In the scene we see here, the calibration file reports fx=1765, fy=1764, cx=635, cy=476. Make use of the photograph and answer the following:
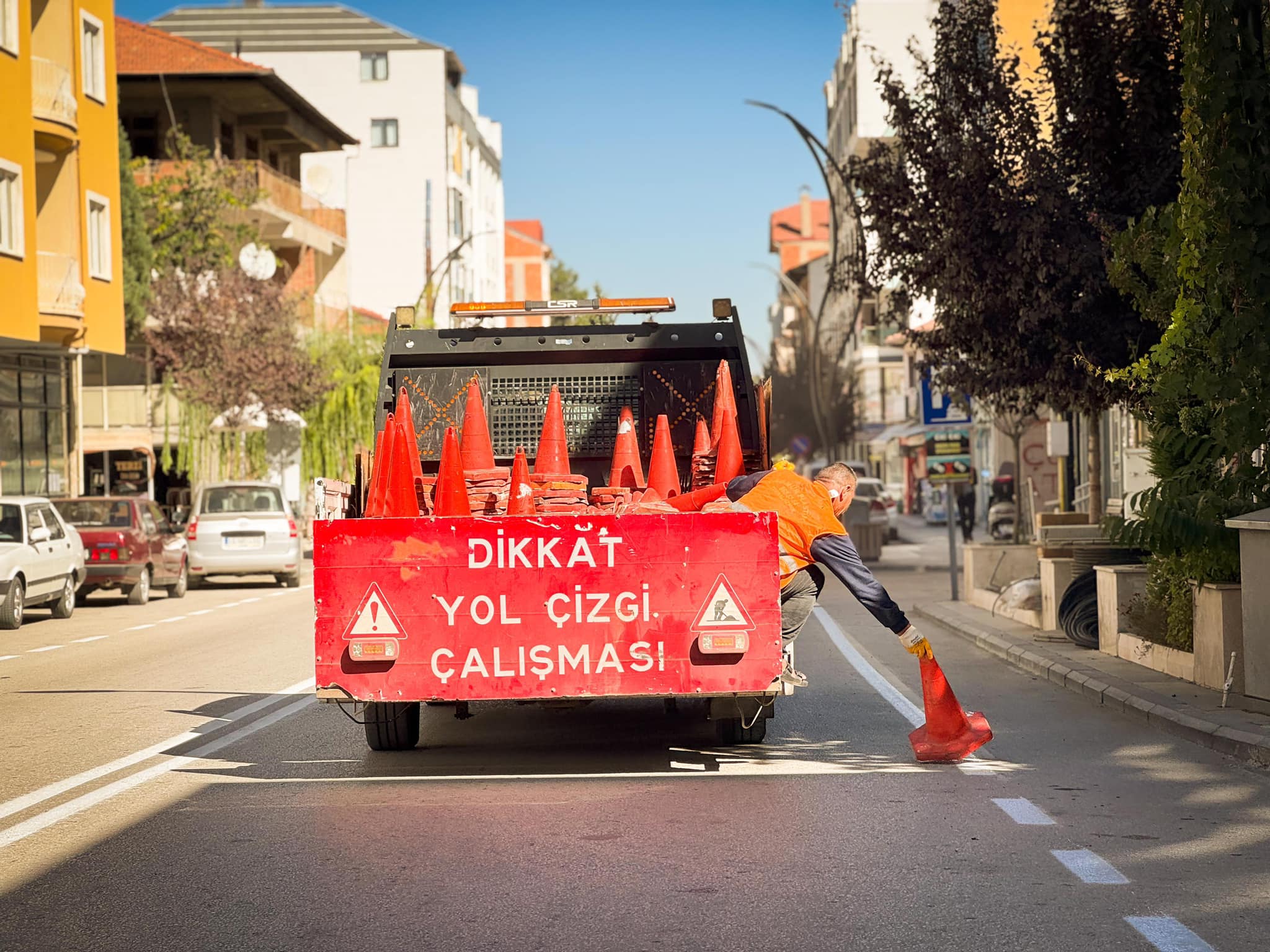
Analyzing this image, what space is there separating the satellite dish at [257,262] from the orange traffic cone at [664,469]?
36.3 metres

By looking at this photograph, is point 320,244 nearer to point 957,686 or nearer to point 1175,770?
point 957,686

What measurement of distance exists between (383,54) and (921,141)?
221 ft

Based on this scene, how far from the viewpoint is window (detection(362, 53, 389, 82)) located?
272 ft

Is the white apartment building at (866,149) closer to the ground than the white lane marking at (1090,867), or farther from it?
farther from it

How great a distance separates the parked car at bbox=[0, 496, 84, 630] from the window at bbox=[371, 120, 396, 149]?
6145 cm

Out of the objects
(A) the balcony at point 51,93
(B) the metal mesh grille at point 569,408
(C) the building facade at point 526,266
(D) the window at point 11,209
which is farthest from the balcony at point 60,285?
(C) the building facade at point 526,266

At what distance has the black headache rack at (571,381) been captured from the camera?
12.2 meters

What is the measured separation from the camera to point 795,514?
9359 millimetres

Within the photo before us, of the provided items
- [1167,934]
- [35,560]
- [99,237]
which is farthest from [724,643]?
[99,237]

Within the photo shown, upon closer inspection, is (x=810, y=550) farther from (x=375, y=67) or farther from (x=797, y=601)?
(x=375, y=67)

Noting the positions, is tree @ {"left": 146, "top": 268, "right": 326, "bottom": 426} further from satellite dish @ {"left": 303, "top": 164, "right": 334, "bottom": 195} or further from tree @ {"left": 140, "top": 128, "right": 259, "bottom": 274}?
satellite dish @ {"left": 303, "top": 164, "right": 334, "bottom": 195}

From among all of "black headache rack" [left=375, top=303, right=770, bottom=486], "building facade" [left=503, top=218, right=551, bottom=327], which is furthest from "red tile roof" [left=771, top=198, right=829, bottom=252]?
"black headache rack" [left=375, top=303, right=770, bottom=486]

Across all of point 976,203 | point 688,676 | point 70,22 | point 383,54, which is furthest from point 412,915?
point 383,54

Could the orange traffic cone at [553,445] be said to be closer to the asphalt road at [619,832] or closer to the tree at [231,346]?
the asphalt road at [619,832]
